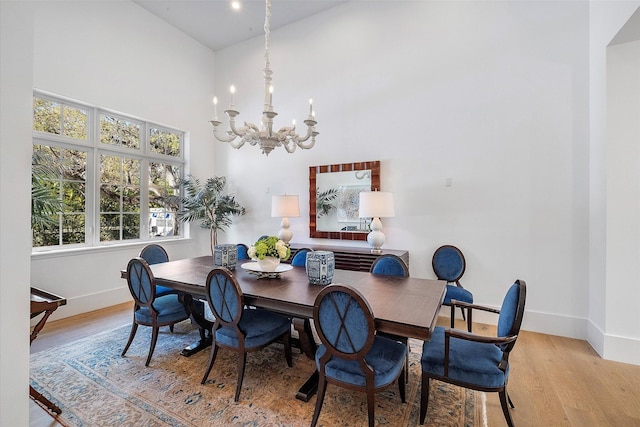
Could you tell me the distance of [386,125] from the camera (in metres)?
4.07

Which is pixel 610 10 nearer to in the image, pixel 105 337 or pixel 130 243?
pixel 105 337

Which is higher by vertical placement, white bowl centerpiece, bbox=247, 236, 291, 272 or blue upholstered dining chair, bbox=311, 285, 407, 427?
white bowl centerpiece, bbox=247, 236, 291, 272

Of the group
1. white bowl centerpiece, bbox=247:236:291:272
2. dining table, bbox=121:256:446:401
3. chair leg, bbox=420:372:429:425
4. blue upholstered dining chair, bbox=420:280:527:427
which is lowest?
chair leg, bbox=420:372:429:425

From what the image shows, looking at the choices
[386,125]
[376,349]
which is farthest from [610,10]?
[376,349]

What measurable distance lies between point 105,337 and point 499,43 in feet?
18.9

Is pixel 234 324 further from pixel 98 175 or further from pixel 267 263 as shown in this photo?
pixel 98 175

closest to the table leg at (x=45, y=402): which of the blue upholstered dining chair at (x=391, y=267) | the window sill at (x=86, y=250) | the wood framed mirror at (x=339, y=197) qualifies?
the window sill at (x=86, y=250)

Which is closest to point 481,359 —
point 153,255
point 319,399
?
point 319,399

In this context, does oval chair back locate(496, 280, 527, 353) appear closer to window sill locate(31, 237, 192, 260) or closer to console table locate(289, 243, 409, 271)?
console table locate(289, 243, 409, 271)

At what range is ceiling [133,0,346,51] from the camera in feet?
14.5

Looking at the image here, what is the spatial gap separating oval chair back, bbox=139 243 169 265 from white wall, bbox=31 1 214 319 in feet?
4.19

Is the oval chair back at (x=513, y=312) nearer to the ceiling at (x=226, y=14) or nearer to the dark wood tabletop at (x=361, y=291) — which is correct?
the dark wood tabletop at (x=361, y=291)

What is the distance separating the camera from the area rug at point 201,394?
1848mm

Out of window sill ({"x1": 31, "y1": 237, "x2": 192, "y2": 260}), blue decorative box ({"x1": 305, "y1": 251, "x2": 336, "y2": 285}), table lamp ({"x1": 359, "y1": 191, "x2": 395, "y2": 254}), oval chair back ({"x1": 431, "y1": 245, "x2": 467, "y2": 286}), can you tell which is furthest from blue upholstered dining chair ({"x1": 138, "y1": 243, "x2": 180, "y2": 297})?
oval chair back ({"x1": 431, "y1": 245, "x2": 467, "y2": 286})
